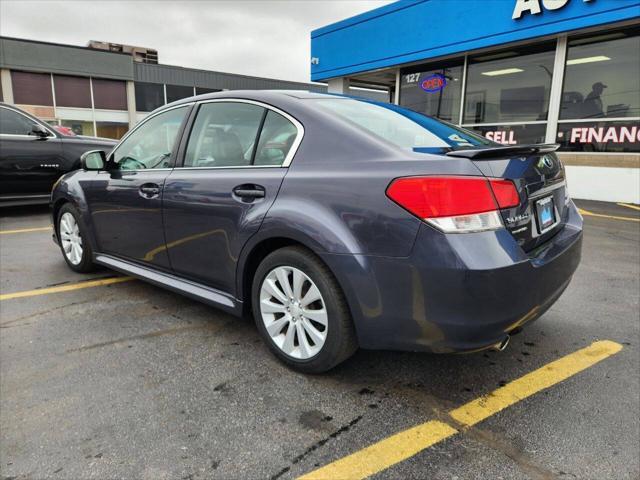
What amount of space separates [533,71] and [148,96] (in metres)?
22.9

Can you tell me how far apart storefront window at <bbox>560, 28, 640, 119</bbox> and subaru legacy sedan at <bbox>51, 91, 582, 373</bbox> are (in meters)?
8.53

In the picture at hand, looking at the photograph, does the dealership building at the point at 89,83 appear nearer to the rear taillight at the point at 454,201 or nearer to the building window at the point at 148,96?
the building window at the point at 148,96

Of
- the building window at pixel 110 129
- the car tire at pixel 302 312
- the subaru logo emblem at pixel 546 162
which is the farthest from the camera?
the building window at pixel 110 129

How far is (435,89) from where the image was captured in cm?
1318

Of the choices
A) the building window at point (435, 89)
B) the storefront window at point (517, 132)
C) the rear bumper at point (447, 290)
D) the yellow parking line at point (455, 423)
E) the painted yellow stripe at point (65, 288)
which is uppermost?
A: the building window at point (435, 89)

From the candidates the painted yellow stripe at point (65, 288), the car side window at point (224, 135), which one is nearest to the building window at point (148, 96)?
the painted yellow stripe at point (65, 288)

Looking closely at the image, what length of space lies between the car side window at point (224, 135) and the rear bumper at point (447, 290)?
998mm

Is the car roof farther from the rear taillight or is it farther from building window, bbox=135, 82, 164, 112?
building window, bbox=135, 82, 164, 112

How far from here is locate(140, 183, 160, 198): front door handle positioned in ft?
10.5

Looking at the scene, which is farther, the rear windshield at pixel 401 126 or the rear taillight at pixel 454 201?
the rear windshield at pixel 401 126

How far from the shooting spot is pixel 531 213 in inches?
88.0

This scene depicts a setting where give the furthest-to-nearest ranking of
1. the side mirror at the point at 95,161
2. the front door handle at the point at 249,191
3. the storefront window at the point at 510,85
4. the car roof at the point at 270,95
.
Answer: the storefront window at the point at 510,85 → the side mirror at the point at 95,161 → the car roof at the point at 270,95 → the front door handle at the point at 249,191

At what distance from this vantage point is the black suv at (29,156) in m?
7.04

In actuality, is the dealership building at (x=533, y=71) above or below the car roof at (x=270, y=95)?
above
